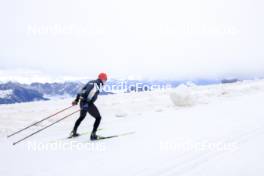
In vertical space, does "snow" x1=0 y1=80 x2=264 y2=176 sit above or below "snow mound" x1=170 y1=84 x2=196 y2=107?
below

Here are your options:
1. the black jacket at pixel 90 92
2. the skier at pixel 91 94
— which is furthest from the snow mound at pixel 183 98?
the black jacket at pixel 90 92

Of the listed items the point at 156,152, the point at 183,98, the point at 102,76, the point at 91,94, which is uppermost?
the point at 102,76

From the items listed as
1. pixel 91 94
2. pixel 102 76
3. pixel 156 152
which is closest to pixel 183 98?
pixel 102 76

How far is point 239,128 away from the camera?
10727 mm

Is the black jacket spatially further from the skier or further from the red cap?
the red cap

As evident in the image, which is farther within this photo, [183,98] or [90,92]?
[183,98]

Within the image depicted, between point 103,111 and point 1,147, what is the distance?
1187 centimetres

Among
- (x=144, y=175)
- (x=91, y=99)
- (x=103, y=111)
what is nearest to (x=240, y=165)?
(x=144, y=175)

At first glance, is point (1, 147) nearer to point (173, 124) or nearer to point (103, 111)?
point (173, 124)

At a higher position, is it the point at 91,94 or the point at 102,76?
the point at 102,76

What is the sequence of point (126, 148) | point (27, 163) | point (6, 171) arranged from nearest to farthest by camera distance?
point (6, 171)
point (27, 163)
point (126, 148)

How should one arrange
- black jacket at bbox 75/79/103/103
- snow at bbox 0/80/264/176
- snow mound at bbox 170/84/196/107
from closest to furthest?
snow at bbox 0/80/264/176 < black jacket at bbox 75/79/103/103 < snow mound at bbox 170/84/196/107

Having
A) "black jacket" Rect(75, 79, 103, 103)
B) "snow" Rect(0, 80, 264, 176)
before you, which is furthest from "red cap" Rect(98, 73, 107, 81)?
"snow" Rect(0, 80, 264, 176)

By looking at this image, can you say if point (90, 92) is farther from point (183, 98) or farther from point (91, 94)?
point (183, 98)
